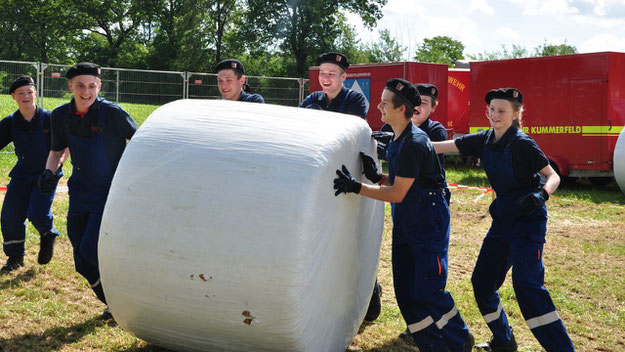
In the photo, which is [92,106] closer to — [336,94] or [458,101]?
[336,94]

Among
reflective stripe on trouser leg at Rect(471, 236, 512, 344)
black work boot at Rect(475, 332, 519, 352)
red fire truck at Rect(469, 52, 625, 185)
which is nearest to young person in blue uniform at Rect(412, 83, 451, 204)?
reflective stripe on trouser leg at Rect(471, 236, 512, 344)

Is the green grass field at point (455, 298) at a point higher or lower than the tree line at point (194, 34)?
lower

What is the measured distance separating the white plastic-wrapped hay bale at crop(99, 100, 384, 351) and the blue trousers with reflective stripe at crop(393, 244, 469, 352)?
687mm

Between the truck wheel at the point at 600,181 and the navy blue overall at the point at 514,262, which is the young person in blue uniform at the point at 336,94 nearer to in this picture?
the navy blue overall at the point at 514,262

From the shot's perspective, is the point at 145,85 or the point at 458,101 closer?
the point at 458,101

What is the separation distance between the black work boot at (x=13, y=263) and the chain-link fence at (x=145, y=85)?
34.6 feet

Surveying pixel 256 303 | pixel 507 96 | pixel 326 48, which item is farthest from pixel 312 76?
pixel 326 48

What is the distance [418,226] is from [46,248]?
13.0 feet

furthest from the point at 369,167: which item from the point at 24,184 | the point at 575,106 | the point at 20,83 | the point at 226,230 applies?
the point at 575,106

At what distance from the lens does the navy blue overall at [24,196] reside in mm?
6070

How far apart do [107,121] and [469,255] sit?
181 inches

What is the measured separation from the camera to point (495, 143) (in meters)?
4.37

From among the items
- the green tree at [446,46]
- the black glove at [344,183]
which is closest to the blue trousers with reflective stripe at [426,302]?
the black glove at [344,183]

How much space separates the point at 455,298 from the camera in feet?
18.7
